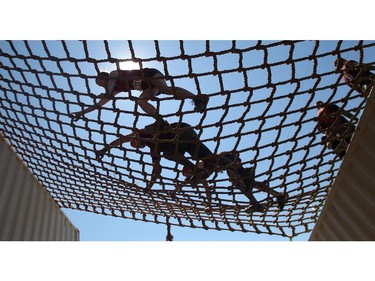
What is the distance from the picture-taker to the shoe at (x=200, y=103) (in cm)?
174

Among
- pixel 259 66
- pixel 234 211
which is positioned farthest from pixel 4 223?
pixel 259 66

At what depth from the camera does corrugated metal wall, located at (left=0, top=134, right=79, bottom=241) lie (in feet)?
7.55

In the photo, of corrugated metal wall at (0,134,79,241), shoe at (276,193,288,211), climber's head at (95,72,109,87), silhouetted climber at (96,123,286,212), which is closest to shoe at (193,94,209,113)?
silhouetted climber at (96,123,286,212)

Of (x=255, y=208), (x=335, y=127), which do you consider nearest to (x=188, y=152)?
(x=255, y=208)

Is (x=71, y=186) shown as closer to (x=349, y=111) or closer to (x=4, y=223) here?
(x=4, y=223)

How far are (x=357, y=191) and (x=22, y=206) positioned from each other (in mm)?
2144

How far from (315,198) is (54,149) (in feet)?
6.07

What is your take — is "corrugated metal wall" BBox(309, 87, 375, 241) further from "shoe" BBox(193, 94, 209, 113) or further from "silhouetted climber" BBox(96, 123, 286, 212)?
"shoe" BBox(193, 94, 209, 113)

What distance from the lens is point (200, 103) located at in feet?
5.75

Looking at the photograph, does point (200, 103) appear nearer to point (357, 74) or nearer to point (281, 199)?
point (357, 74)

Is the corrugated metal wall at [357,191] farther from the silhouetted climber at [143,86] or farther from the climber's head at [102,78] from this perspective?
the climber's head at [102,78]

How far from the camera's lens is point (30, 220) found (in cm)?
253

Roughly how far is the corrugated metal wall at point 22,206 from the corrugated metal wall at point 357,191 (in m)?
2.03

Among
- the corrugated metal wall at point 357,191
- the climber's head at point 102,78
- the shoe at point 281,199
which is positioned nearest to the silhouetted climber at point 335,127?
the corrugated metal wall at point 357,191
